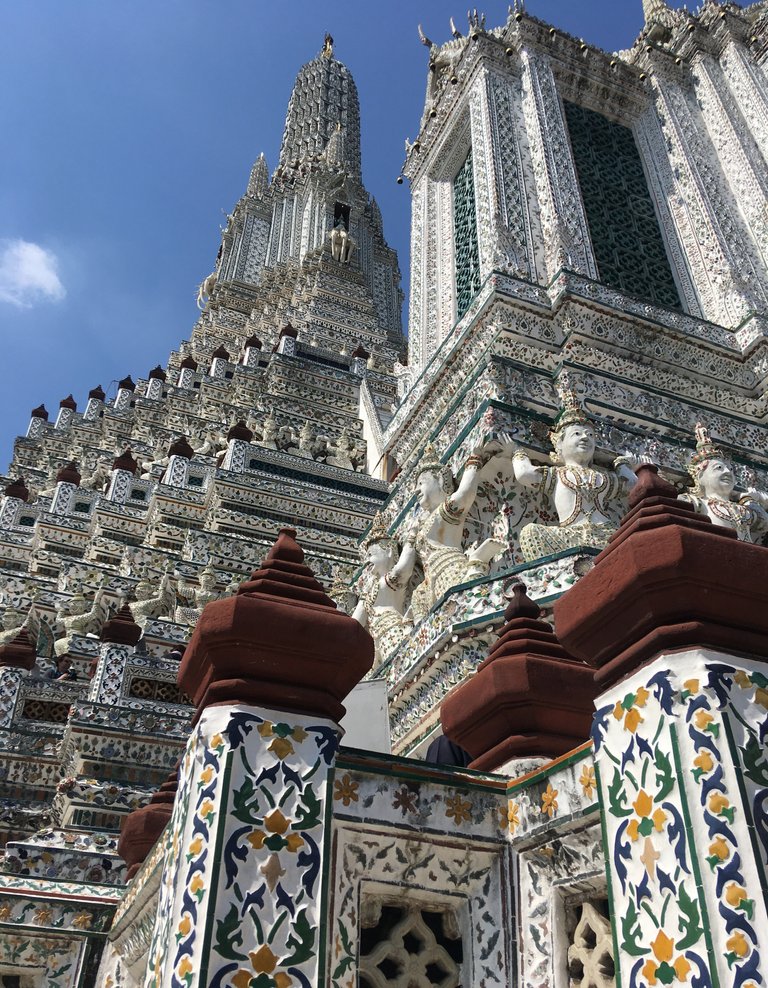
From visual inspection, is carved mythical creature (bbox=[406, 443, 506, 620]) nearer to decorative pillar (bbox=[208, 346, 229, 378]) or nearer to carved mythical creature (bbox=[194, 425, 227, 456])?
carved mythical creature (bbox=[194, 425, 227, 456])

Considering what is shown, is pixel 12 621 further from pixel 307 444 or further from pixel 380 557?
pixel 307 444

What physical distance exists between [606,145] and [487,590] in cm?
790

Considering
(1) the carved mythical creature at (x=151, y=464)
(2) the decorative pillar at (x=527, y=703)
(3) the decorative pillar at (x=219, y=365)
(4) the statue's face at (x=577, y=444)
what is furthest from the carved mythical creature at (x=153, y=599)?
(3) the decorative pillar at (x=219, y=365)

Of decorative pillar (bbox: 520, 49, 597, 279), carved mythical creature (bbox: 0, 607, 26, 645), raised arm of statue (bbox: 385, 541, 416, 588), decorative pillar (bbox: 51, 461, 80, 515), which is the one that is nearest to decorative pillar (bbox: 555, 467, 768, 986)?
raised arm of statue (bbox: 385, 541, 416, 588)

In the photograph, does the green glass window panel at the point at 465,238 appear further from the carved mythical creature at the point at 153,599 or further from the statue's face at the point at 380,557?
the carved mythical creature at the point at 153,599

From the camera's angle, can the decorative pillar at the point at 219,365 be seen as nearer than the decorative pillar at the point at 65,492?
No

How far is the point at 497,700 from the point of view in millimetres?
3193

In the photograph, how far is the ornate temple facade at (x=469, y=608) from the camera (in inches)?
87.7

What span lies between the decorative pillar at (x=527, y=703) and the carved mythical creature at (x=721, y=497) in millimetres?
4107

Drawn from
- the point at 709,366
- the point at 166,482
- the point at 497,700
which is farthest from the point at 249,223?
the point at 497,700

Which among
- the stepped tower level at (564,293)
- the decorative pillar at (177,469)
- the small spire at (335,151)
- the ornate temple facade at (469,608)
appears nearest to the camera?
the ornate temple facade at (469,608)

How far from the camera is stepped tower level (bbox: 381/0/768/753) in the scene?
6914 mm

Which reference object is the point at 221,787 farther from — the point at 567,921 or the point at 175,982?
the point at 567,921

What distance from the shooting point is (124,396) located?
2550 cm
